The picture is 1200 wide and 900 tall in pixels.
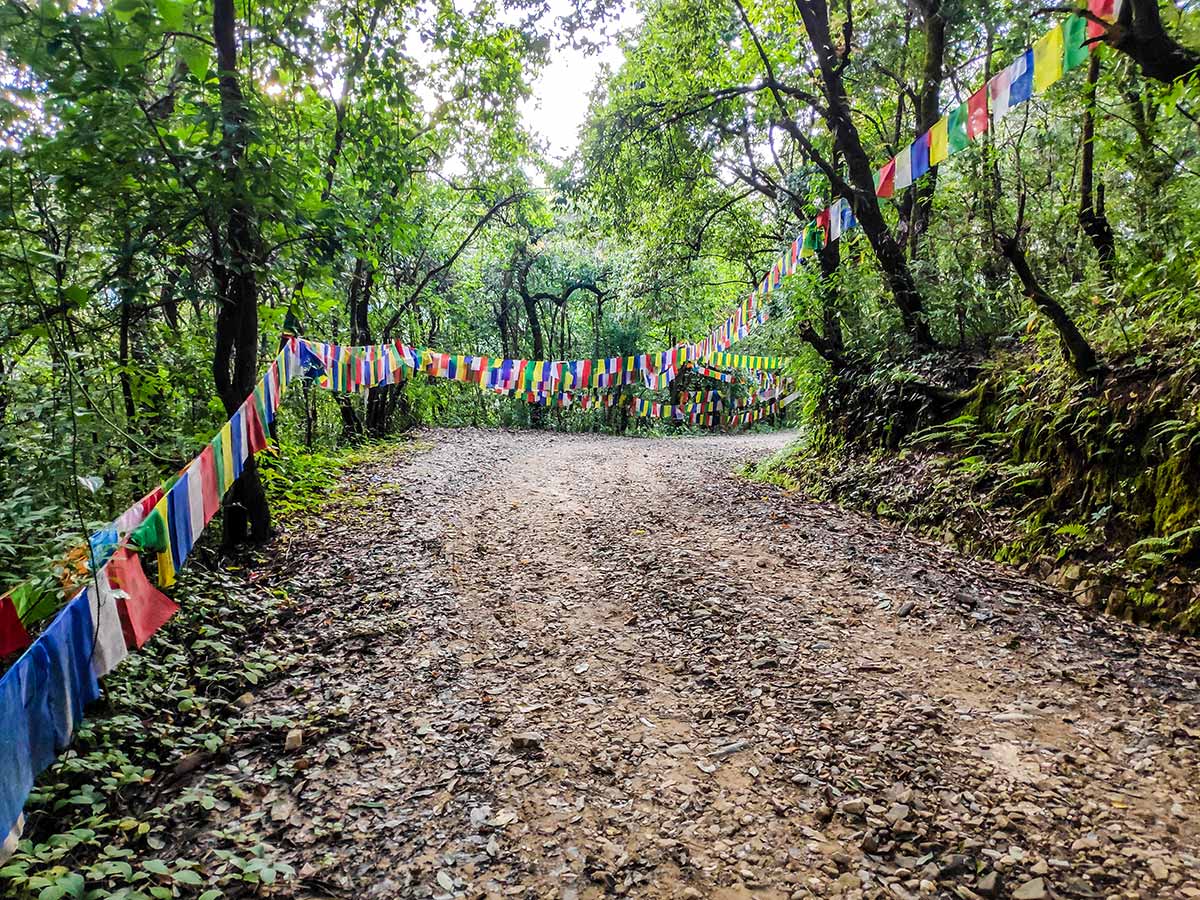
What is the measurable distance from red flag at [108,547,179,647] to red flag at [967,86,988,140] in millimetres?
6249

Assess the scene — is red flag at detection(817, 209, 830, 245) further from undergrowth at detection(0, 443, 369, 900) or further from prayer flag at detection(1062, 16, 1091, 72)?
undergrowth at detection(0, 443, 369, 900)

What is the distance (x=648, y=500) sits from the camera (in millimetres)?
7434

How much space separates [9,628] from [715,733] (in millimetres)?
3004

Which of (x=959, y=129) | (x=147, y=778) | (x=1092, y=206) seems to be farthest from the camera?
(x=1092, y=206)

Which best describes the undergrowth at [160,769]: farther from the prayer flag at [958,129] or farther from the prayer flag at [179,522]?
the prayer flag at [958,129]

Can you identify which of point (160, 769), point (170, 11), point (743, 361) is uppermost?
point (170, 11)

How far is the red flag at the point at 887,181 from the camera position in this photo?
245 inches

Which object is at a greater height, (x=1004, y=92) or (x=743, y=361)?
(x=1004, y=92)

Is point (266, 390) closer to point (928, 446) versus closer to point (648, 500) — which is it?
point (648, 500)

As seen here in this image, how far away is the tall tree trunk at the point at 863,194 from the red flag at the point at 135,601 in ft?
22.3

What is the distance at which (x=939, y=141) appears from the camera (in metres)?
5.47

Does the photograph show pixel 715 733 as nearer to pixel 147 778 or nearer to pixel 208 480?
pixel 147 778

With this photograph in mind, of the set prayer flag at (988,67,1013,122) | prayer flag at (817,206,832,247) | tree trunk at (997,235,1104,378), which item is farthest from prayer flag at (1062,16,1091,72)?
prayer flag at (817,206,832,247)

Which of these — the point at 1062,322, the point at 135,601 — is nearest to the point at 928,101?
the point at 1062,322
